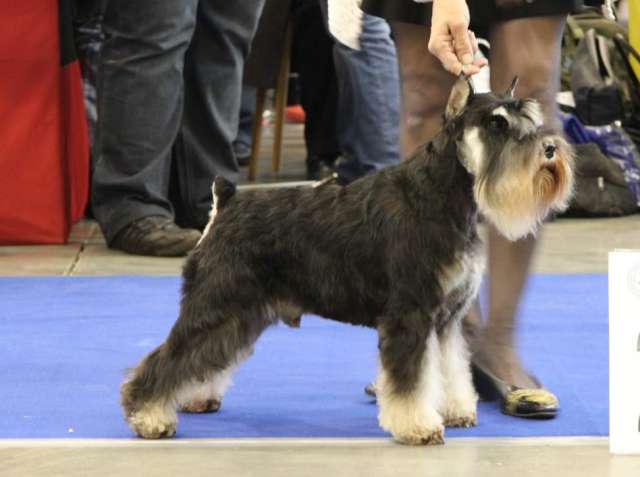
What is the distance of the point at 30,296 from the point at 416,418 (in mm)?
1820

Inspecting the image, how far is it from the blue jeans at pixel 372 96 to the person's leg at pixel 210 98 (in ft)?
1.95

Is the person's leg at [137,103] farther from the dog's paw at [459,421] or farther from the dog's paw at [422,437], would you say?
the dog's paw at [422,437]

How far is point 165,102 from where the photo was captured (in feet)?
15.0

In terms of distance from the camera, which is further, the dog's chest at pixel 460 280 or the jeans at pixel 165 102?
the jeans at pixel 165 102

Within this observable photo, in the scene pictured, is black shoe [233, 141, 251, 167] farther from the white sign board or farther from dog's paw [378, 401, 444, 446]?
the white sign board

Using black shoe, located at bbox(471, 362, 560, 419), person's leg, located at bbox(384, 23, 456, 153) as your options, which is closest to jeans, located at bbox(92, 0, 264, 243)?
person's leg, located at bbox(384, 23, 456, 153)

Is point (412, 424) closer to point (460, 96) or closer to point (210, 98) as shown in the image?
point (460, 96)

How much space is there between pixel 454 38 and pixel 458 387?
70 centimetres

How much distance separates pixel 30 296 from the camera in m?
4.01

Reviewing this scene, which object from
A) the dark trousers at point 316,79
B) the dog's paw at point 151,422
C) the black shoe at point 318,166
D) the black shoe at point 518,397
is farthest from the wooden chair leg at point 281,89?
the dog's paw at point 151,422

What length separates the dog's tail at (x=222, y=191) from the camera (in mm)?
2656

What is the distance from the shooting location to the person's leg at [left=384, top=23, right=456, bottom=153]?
289 centimetres

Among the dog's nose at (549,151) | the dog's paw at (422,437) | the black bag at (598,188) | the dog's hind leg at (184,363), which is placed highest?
the dog's nose at (549,151)

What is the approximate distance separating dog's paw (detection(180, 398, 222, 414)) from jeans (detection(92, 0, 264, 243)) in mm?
1894
